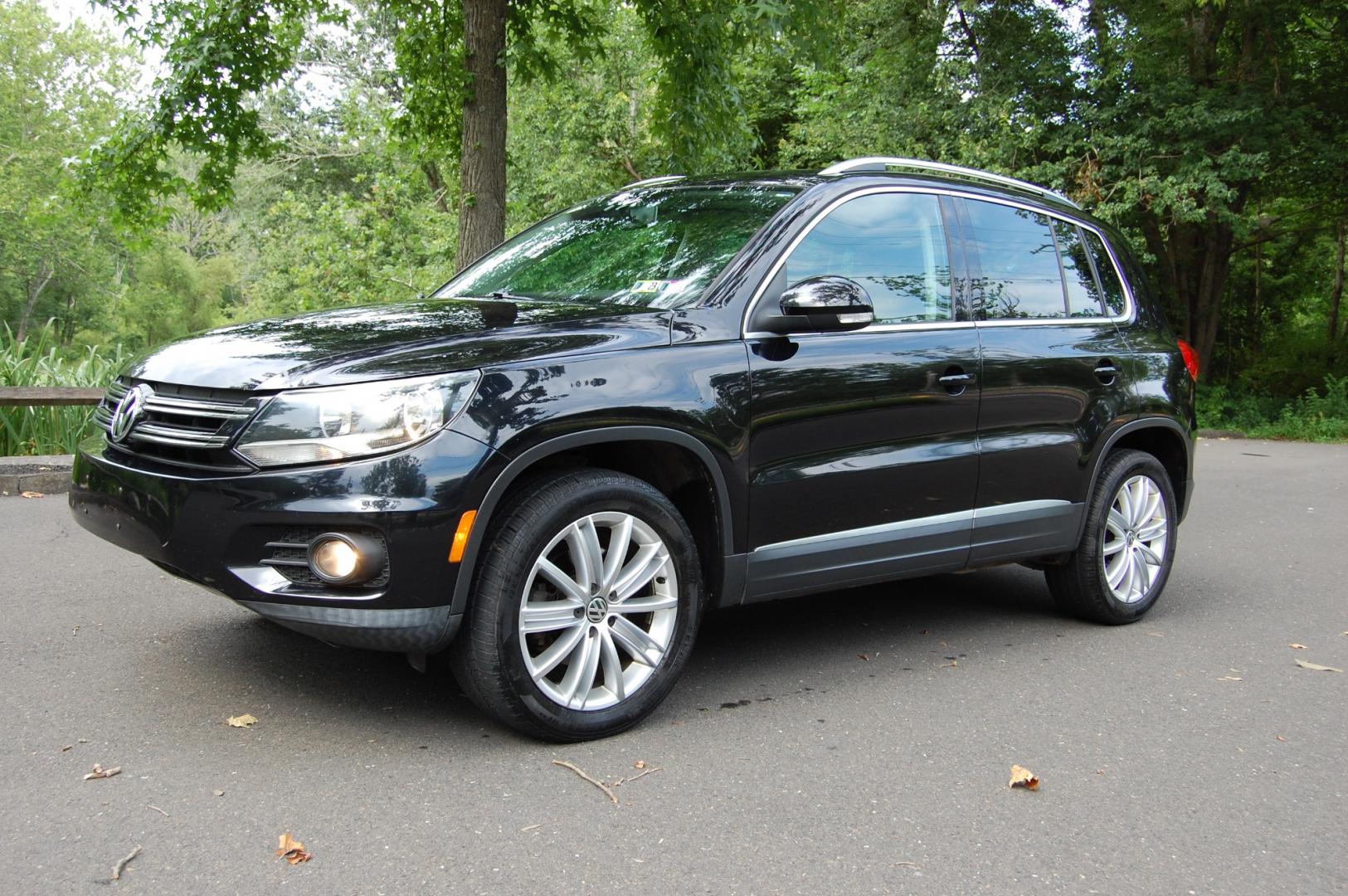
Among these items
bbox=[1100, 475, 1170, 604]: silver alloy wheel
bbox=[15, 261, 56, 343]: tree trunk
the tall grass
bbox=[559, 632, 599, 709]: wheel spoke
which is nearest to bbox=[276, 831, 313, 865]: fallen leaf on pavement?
bbox=[559, 632, 599, 709]: wheel spoke

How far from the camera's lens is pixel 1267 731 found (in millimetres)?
4176

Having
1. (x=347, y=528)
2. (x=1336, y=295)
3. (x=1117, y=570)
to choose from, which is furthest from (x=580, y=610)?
(x=1336, y=295)

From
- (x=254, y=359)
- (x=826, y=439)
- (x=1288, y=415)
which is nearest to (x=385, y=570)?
(x=254, y=359)

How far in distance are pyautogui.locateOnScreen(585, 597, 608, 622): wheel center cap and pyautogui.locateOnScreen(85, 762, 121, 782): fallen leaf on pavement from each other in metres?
1.42

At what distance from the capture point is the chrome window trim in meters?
4.18

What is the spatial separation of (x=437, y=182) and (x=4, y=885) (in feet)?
105

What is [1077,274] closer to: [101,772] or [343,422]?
[343,422]

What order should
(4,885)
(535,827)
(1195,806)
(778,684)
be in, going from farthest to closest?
(778,684), (1195,806), (535,827), (4,885)

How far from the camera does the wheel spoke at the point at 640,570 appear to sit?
3.79 m

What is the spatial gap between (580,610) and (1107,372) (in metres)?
2.83

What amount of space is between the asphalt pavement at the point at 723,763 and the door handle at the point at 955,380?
1.12 metres

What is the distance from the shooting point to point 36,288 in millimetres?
58625

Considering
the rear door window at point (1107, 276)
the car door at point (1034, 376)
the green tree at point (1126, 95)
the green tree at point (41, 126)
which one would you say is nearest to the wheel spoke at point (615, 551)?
the car door at point (1034, 376)

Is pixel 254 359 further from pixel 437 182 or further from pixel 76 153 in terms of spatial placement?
pixel 437 182
